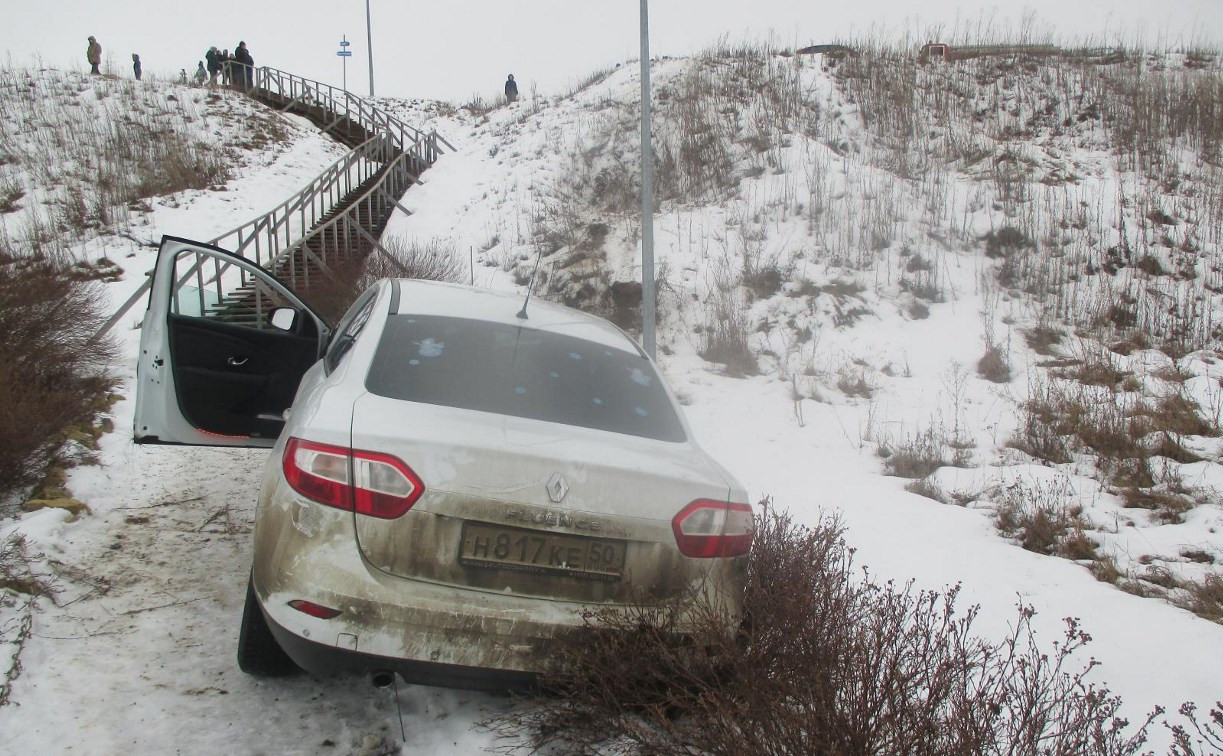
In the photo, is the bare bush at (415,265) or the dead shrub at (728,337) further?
the bare bush at (415,265)

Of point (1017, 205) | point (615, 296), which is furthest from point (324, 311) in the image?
point (1017, 205)

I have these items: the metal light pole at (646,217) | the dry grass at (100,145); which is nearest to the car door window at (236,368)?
the metal light pole at (646,217)

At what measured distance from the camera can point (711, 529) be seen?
2455mm

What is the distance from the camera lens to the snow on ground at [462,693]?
109 inches

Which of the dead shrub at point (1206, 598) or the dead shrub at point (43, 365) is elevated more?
the dead shrub at point (43, 365)

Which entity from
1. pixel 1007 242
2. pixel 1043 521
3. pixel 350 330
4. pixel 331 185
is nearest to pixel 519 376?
pixel 350 330

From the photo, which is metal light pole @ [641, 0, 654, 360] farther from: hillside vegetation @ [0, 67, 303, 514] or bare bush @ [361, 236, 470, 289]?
hillside vegetation @ [0, 67, 303, 514]

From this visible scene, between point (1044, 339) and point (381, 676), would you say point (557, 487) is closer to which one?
point (381, 676)

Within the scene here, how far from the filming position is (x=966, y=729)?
2035mm

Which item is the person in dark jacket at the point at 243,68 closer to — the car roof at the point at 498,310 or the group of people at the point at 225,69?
the group of people at the point at 225,69

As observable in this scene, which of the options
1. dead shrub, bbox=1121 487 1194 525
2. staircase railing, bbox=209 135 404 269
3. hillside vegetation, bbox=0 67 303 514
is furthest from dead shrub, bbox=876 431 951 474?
staircase railing, bbox=209 135 404 269

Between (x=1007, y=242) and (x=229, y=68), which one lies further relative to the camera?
(x=229, y=68)

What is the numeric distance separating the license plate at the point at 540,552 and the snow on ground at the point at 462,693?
34.8 inches

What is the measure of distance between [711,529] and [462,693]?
1.33m
